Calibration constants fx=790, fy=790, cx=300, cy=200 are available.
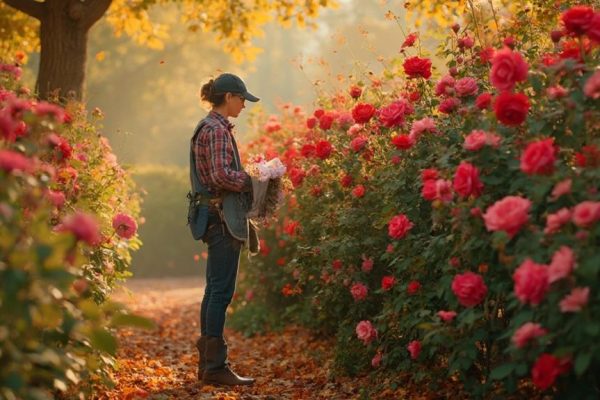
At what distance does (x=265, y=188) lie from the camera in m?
4.96

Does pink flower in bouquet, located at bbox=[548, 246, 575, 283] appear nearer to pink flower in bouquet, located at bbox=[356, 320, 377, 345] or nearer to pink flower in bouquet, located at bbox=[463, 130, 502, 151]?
pink flower in bouquet, located at bbox=[463, 130, 502, 151]

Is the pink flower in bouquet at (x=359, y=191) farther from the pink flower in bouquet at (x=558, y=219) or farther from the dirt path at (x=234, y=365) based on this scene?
the pink flower in bouquet at (x=558, y=219)

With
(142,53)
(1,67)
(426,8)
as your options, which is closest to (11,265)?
(1,67)

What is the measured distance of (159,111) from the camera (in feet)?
115

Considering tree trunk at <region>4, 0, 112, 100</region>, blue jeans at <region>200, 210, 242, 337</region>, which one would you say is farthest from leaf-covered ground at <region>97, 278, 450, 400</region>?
tree trunk at <region>4, 0, 112, 100</region>

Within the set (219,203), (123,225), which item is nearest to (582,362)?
(219,203)

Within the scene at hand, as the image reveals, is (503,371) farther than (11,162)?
Yes

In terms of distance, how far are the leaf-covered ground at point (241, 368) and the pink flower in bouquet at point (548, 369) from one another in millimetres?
1555

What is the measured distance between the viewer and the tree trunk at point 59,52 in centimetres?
747

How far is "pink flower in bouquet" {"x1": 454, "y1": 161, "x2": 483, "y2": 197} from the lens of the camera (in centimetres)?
333

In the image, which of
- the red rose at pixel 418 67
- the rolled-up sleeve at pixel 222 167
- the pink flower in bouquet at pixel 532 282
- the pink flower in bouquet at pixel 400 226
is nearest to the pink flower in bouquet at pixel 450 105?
the red rose at pixel 418 67

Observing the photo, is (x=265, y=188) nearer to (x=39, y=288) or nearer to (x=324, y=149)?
(x=324, y=149)

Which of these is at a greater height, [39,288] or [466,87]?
[466,87]

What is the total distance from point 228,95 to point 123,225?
1052 millimetres
